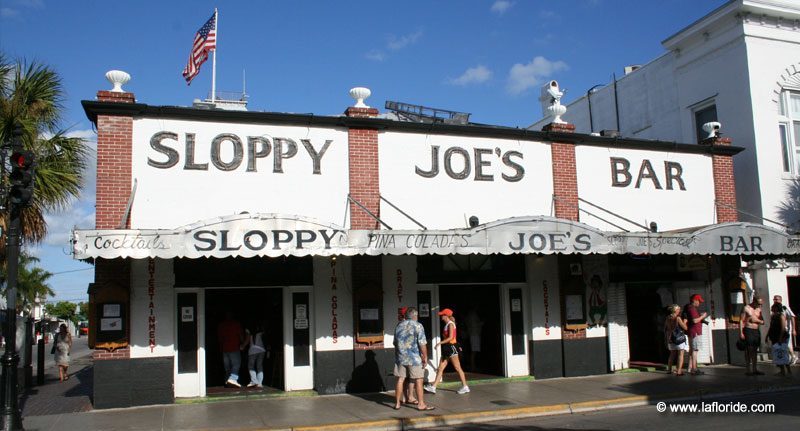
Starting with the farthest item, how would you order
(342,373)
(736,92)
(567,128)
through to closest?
(736,92) < (567,128) < (342,373)

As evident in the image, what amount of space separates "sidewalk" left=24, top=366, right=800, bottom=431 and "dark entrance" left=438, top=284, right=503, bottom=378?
4.66 ft

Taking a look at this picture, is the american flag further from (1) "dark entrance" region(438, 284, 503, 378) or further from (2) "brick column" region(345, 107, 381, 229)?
(1) "dark entrance" region(438, 284, 503, 378)

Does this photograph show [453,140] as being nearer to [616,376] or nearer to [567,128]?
[567,128]

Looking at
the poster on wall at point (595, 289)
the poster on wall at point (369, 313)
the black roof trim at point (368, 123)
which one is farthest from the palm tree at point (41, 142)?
the poster on wall at point (595, 289)

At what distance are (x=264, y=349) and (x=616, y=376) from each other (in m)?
7.60

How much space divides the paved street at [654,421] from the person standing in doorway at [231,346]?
17.0 ft

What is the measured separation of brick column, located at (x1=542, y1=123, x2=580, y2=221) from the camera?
1516 cm

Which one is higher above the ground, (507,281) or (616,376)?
(507,281)

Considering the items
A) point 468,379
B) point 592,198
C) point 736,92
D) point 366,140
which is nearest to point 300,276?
point 366,140

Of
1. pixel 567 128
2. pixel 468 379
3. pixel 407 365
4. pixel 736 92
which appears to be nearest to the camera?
pixel 407 365

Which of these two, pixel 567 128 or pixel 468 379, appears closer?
pixel 468 379

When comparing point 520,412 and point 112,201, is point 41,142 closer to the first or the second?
point 112,201

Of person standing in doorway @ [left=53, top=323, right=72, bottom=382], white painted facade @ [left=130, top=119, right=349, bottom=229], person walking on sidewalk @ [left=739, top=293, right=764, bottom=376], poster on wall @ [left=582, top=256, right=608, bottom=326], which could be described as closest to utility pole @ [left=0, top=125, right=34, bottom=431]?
white painted facade @ [left=130, top=119, right=349, bottom=229]

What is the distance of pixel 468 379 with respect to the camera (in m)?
14.3
